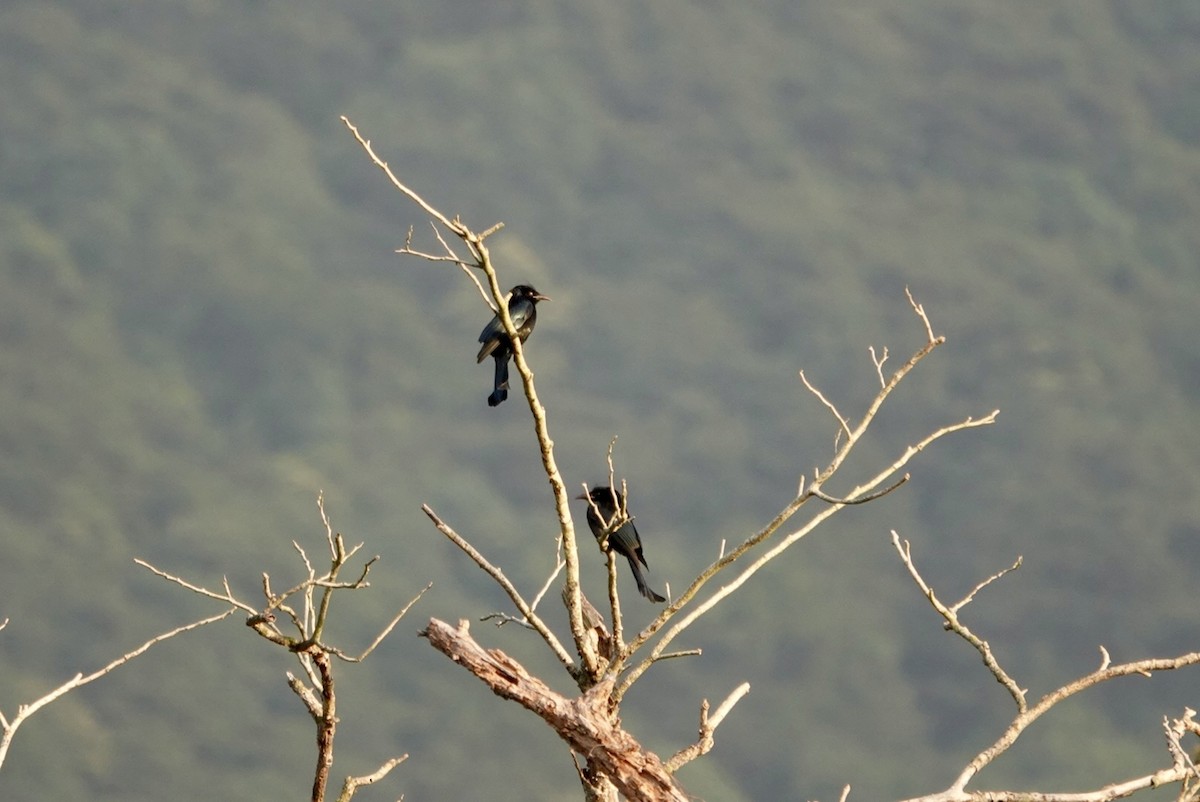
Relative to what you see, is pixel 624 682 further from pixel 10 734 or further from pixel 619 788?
pixel 10 734

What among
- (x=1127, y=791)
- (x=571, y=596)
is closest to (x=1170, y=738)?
(x=1127, y=791)

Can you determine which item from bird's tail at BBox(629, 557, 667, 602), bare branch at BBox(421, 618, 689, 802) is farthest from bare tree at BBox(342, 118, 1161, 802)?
bird's tail at BBox(629, 557, 667, 602)

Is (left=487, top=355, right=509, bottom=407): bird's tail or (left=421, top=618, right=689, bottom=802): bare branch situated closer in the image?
(left=421, top=618, right=689, bottom=802): bare branch

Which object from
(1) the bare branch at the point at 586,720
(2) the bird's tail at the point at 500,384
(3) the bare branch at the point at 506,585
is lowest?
(1) the bare branch at the point at 586,720

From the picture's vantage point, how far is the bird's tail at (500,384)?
9.10 m

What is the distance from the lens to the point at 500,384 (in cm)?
941

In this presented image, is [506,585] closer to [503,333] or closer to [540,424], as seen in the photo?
[540,424]

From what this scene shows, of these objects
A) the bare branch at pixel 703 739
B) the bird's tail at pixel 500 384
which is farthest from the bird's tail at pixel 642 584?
the bare branch at pixel 703 739

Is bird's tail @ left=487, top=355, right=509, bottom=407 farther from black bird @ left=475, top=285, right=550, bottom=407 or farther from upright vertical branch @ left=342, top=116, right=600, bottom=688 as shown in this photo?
upright vertical branch @ left=342, top=116, right=600, bottom=688

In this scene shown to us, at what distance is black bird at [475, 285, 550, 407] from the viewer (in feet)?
30.5

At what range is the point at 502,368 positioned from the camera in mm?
9703

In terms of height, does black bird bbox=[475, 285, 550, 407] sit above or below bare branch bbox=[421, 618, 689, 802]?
above

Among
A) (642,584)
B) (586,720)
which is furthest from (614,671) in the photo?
(642,584)

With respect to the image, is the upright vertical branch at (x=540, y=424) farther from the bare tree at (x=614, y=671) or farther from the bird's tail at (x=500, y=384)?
the bird's tail at (x=500, y=384)
